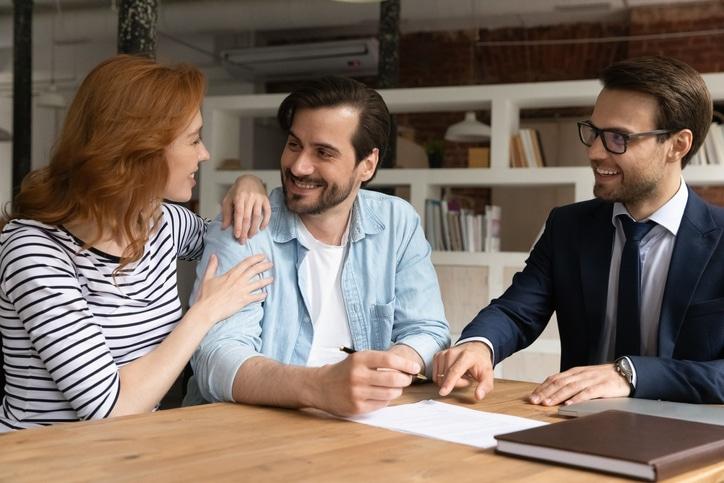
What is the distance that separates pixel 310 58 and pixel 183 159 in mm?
7554

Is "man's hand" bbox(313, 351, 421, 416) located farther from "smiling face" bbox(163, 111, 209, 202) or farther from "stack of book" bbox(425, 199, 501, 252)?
"stack of book" bbox(425, 199, 501, 252)

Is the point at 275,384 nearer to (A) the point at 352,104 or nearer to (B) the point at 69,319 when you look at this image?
(B) the point at 69,319

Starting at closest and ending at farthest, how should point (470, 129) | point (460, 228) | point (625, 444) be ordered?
point (625, 444) → point (460, 228) → point (470, 129)

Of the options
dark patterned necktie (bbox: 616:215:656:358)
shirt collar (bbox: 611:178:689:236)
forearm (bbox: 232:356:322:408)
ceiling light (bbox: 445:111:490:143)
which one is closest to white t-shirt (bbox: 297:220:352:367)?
forearm (bbox: 232:356:322:408)

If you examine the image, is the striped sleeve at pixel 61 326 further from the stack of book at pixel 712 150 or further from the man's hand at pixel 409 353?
the stack of book at pixel 712 150

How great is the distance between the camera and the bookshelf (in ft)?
16.1

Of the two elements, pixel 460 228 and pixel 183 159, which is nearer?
pixel 183 159

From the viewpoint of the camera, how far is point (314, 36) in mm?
9805

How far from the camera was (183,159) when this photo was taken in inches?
71.2

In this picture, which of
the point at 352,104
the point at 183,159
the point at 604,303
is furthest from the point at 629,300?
the point at 183,159

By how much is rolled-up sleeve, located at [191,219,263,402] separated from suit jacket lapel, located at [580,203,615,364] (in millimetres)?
790

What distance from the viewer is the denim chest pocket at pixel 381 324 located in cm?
207

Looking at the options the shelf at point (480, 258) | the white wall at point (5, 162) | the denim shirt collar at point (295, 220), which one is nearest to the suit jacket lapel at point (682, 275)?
the denim shirt collar at point (295, 220)

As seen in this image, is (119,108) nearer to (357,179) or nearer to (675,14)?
(357,179)
